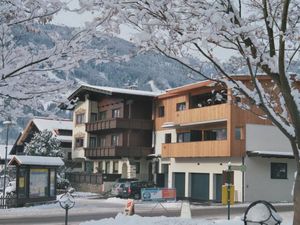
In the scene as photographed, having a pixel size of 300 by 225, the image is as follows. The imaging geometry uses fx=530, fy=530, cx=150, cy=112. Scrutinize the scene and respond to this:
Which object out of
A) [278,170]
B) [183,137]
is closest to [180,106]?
[183,137]

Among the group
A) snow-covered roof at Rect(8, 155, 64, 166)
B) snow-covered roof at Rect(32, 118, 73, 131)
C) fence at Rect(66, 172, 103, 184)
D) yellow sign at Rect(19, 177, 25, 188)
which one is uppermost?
snow-covered roof at Rect(32, 118, 73, 131)

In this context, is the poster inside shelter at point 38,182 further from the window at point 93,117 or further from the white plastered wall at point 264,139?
the window at point 93,117

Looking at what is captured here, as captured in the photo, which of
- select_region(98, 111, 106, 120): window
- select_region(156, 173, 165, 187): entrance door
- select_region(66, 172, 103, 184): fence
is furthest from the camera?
select_region(98, 111, 106, 120): window

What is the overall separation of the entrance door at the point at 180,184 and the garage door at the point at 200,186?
51.3 inches

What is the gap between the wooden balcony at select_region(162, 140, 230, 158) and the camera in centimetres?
3759

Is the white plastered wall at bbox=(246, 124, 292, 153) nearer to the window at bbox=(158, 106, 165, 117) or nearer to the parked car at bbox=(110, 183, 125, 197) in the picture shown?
the parked car at bbox=(110, 183, 125, 197)

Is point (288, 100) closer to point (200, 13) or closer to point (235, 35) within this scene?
point (235, 35)

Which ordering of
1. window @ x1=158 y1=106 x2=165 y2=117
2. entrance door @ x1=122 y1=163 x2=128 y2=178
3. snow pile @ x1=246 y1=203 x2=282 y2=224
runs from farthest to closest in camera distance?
entrance door @ x1=122 y1=163 x2=128 y2=178 < window @ x1=158 y1=106 x2=165 y2=117 < snow pile @ x1=246 y1=203 x2=282 y2=224

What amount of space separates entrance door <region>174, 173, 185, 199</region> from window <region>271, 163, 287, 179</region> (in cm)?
820

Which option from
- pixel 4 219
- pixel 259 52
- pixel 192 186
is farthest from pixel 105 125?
pixel 259 52

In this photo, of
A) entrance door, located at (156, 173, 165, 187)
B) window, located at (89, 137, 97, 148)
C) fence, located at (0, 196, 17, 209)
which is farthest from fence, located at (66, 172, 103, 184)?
fence, located at (0, 196, 17, 209)

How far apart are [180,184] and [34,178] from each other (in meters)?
16.2

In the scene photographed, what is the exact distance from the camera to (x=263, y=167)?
38.2 m

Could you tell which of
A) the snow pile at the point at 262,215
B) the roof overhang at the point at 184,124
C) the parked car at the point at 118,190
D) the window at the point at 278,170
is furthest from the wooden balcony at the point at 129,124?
the snow pile at the point at 262,215
